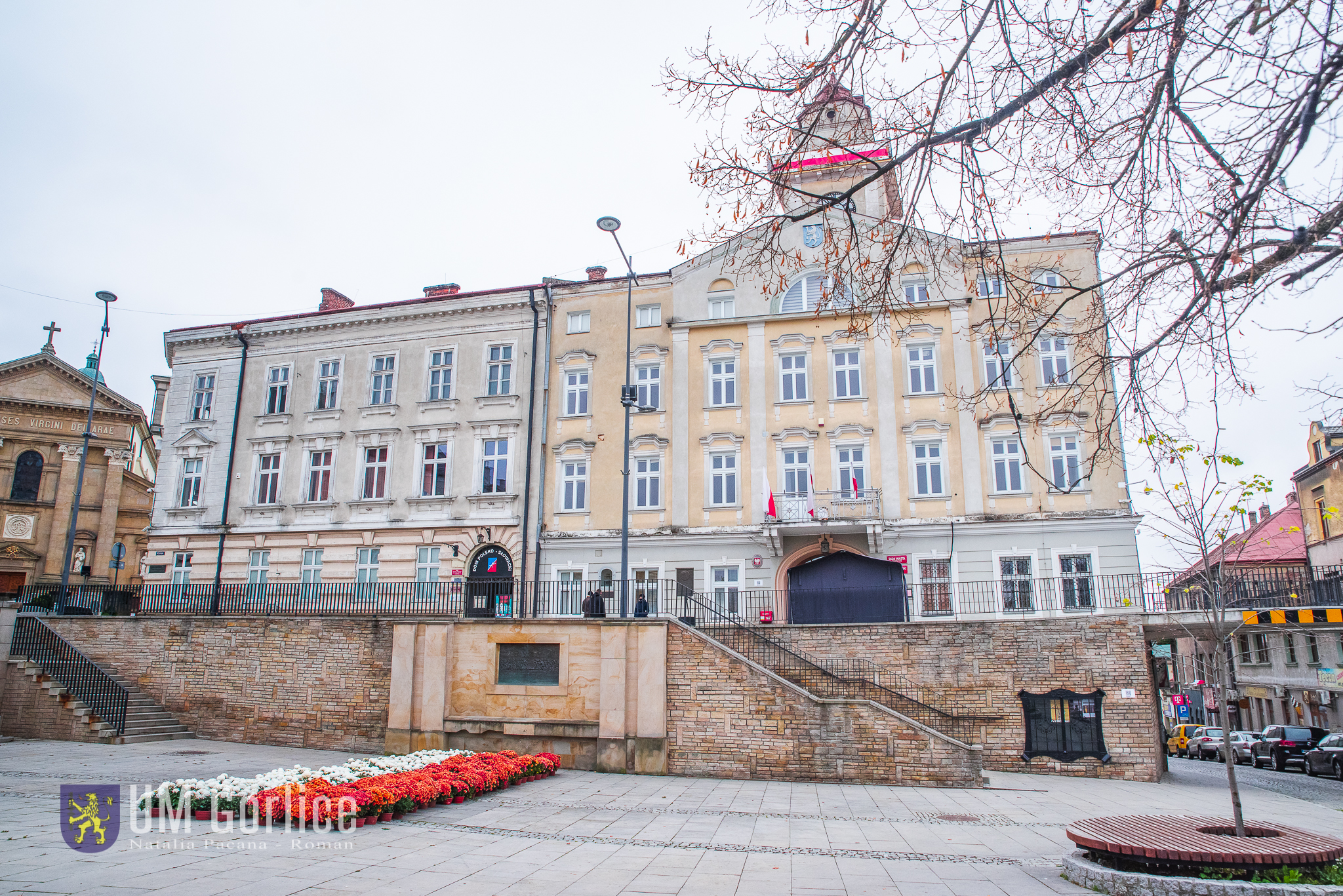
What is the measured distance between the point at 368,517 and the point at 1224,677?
25.6 metres

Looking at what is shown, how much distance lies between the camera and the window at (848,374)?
2718 centimetres

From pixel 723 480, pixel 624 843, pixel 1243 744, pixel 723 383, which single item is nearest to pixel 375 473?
pixel 723 480

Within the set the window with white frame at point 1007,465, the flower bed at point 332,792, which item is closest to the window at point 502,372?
the window with white frame at point 1007,465

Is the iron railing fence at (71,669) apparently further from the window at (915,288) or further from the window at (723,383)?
the window at (915,288)

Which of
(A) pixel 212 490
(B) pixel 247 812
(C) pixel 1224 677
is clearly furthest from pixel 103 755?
(C) pixel 1224 677

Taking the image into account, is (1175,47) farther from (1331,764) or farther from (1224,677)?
(1331,764)

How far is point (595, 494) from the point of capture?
91.9ft

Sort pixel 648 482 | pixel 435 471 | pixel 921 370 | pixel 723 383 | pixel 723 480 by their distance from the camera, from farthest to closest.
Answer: pixel 435 471, pixel 723 383, pixel 648 482, pixel 723 480, pixel 921 370

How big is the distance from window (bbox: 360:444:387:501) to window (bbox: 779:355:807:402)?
13.9 meters

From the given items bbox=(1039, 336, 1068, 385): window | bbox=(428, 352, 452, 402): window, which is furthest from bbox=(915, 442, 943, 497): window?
bbox=(428, 352, 452, 402): window

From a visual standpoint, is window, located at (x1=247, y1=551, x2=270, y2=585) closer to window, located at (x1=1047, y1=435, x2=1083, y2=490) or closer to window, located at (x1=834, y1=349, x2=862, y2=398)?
window, located at (x1=834, y1=349, x2=862, y2=398)

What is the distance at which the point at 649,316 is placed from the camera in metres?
29.5

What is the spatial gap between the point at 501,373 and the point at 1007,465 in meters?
16.7

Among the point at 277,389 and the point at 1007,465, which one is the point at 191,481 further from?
the point at 1007,465
